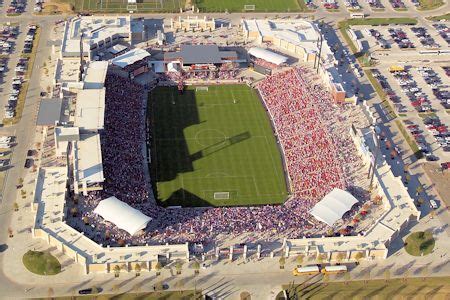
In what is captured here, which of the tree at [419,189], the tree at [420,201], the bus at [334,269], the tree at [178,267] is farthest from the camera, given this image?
the tree at [419,189]

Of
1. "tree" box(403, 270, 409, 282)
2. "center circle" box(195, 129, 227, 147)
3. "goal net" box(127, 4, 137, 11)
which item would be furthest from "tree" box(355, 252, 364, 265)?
"goal net" box(127, 4, 137, 11)

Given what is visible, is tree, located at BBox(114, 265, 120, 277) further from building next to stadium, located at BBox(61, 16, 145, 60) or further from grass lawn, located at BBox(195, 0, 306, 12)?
grass lawn, located at BBox(195, 0, 306, 12)

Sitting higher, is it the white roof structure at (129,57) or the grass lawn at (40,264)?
the white roof structure at (129,57)

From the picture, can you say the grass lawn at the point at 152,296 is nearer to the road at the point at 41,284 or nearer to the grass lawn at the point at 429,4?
the road at the point at 41,284

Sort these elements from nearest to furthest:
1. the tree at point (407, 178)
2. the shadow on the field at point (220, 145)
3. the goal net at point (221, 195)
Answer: the goal net at point (221, 195)
the tree at point (407, 178)
the shadow on the field at point (220, 145)

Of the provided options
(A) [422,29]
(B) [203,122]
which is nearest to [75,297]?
(B) [203,122]

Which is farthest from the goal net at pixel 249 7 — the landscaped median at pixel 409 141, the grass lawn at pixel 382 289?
the grass lawn at pixel 382 289

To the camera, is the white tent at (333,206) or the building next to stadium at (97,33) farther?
the building next to stadium at (97,33)

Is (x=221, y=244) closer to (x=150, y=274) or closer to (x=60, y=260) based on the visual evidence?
(x=150, y=274)
